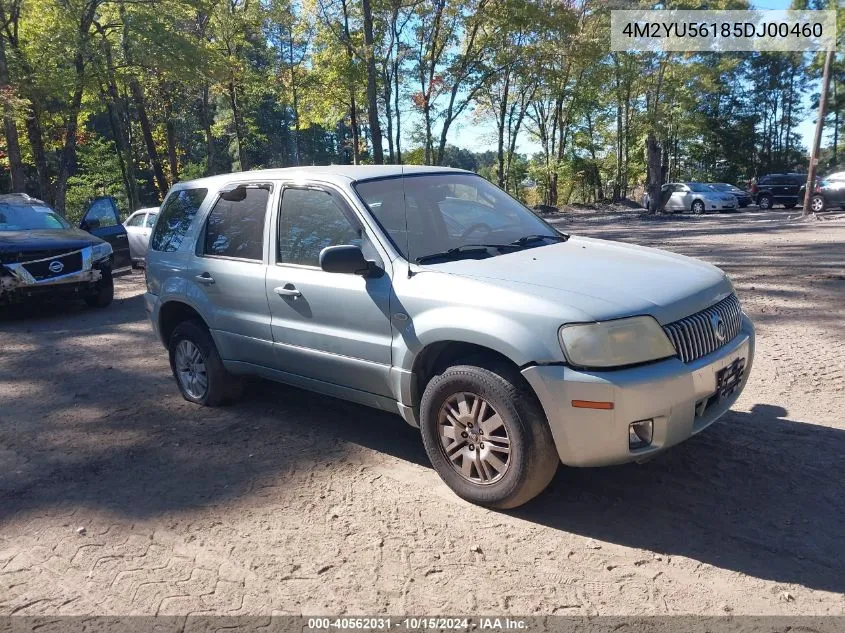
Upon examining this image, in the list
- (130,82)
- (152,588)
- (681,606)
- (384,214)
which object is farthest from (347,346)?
(130,82)

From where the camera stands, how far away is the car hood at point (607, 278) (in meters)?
3.40

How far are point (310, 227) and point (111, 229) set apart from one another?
33.2ft

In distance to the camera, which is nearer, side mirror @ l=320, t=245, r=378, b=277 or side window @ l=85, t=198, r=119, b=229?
side mirror @ l=320, t=245, r=378, b=277

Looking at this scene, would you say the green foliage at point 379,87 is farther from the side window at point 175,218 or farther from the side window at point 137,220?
the side window at point 175,218

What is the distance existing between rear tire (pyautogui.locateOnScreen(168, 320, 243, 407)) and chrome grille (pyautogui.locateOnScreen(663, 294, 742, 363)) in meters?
3.45

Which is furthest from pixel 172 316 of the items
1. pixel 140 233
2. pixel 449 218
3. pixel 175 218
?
pixel 140 233

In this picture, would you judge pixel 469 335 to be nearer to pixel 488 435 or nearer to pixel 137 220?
pixel 488 435

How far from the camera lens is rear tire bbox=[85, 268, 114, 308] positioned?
10.7 metres

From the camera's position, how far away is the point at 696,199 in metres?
29.2

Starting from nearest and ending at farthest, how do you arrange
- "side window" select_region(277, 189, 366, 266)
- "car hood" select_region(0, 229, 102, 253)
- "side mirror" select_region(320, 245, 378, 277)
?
"side mirror" select_region(320, 245, 378, 277) → "side window" select_region(277, 189, 366, 266) → "car hood" select_region(0, 229, 102, 253)

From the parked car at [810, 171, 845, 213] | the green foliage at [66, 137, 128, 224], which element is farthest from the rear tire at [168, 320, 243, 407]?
the green foliage at [66, 137, 128, 224]

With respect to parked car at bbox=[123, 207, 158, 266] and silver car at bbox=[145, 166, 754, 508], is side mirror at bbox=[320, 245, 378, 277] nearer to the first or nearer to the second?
silver car at bbox=[145, 166, 754, 508]

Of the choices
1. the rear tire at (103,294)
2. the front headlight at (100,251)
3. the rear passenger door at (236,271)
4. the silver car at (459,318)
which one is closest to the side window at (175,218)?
the silver car at (459,318)

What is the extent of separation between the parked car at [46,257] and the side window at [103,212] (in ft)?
3.76
